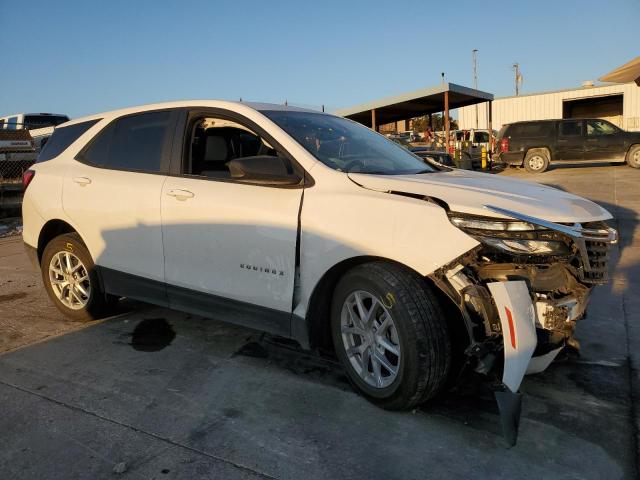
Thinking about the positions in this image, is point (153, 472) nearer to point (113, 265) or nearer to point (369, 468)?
point (369, 468)

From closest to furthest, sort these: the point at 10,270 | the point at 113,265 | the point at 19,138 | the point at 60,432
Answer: the point at 60,432 → the point at 113,265 → the point at 10,270 → the point at 19,138

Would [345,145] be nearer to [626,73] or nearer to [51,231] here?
[51,231]

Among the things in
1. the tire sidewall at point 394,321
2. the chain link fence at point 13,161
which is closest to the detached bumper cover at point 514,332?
the tire sidewall at point 394,321

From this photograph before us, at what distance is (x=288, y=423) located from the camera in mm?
3035

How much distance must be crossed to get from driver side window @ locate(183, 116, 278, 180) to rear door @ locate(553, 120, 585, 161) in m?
18.5

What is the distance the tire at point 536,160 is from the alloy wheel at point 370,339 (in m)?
18.8

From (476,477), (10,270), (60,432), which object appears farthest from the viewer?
(10,270)

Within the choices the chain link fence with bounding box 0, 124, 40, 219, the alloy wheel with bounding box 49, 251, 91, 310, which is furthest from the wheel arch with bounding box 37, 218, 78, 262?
the chain link fence with bounding box 0, 124, 40, 219

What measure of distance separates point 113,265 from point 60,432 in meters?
1.63

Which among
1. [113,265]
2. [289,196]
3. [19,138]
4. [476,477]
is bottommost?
[476,477]

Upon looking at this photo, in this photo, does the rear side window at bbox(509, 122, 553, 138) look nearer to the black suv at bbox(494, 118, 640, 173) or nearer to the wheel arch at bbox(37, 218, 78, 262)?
the black suv at bbox(494, 118, 640, 173)

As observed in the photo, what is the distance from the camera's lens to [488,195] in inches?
116

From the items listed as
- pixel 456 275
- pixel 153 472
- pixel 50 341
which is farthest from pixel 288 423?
pixel 50 341

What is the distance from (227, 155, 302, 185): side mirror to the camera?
133 inches
